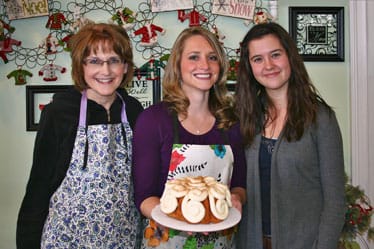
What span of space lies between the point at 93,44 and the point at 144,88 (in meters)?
0.90

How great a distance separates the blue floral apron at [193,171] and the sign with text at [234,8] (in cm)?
107

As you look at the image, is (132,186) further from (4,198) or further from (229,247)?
(4,198)

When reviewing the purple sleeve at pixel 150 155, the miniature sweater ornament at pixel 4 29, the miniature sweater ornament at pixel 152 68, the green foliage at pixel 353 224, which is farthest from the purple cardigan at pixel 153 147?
the miniature sweater ornament at pixel 4 29

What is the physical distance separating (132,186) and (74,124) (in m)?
0.30

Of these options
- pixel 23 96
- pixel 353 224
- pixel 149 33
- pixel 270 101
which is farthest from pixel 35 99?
pixel 353 224

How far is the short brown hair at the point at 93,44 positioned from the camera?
1.35m

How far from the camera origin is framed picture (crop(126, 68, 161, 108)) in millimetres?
2227

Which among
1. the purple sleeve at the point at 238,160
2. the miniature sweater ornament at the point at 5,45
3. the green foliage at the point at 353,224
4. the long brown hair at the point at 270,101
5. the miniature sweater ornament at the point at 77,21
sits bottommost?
the green foliage at the point at 353,224

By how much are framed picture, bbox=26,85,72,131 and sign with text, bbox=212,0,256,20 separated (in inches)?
38.8

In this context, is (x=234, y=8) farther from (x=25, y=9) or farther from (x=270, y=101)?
(x=25, y=9)

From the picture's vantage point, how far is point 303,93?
1.39m

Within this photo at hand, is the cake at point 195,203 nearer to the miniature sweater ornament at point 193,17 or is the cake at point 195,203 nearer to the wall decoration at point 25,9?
the miniature sweater ornament at point 193,17

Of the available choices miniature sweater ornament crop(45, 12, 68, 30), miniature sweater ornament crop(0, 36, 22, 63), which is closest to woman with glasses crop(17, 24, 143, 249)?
miniature sweater ornament crop(45, 12, 68, 30)

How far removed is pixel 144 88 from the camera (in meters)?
2.25
